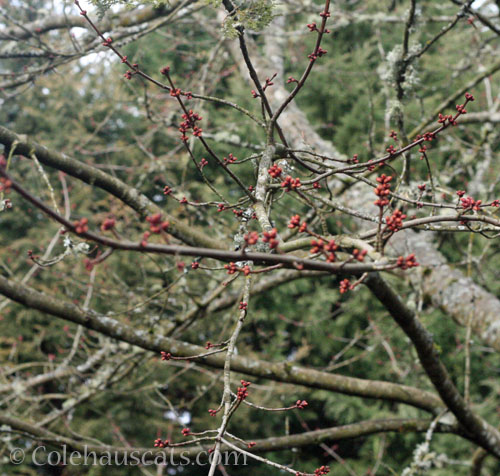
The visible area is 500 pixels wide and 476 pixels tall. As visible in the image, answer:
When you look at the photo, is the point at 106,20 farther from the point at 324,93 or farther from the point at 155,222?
the point at 324,93

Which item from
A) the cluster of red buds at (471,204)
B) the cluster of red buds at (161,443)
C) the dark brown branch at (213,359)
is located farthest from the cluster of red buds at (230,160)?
the dark brown branch at (213,359)

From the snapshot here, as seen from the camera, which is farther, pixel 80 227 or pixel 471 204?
pixel 471 204

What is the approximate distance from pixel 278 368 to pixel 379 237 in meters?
1.79

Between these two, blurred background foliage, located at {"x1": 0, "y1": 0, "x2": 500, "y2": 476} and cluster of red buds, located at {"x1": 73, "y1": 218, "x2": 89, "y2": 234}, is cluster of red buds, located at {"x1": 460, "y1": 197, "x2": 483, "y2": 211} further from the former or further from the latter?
blurred background foliage, located at {"x1": 0, "y1": 0, "x2": 500, "y2": 476}

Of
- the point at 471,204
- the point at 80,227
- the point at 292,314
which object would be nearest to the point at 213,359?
the point at 471,204

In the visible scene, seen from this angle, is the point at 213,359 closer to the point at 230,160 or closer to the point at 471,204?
the point at 230,160

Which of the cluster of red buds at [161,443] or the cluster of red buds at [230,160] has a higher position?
the cluster of red buds at [230,160]

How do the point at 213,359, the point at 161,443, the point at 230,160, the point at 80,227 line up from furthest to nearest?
the point at 213,359, the point at 230,160, the point at 161,443, the point at 80,227

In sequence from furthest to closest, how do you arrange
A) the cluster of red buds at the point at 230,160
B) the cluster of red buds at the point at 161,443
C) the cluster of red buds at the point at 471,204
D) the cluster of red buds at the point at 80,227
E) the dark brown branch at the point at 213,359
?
the dark brown branch at the point at 213,359 < the cluster of red buds at the point at 230,160 < the cluster of red buds at the point at 161,443 < the cluster of red buds at the point at 471,204 < the cluster of red buds at the point at 80,227

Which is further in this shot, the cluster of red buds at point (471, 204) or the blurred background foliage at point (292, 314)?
the blurred background foliage at point (292, 314)

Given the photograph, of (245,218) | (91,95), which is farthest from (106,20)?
(91,95)

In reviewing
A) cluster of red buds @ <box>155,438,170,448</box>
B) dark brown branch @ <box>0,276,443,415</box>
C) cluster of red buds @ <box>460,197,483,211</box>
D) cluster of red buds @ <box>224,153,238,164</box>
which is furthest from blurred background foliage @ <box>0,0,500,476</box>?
cluster of red buds @ <box>460,197,483,211</box>

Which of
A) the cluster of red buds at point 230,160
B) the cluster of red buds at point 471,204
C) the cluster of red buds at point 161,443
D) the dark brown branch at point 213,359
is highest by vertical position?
the cluster of red buds at point 230,160

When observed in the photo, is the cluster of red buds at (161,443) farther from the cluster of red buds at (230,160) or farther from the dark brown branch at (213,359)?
the dark brown branch at (213,359)
